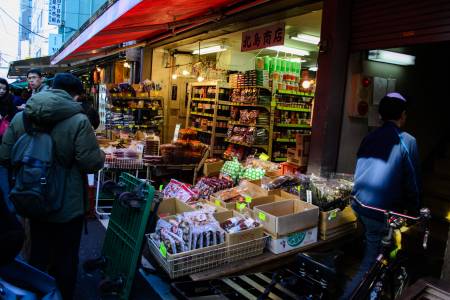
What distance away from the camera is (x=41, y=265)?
123 inches

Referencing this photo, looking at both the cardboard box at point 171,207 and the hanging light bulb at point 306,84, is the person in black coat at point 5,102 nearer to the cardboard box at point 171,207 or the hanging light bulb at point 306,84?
the cardboard box at point 171,207

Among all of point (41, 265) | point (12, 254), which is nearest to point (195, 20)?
point (41, 265)

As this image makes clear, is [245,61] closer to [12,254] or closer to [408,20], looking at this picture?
[408,20]

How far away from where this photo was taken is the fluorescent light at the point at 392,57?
17.3 ft

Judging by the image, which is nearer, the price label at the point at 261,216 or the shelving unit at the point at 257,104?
the price label at the point at 261,216

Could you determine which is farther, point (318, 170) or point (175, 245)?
point (318, 170)

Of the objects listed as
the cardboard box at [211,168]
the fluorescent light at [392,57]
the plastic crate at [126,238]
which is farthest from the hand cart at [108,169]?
the fluorescent light at [392,57]

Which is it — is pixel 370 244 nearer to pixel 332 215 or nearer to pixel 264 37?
pixel 332 215

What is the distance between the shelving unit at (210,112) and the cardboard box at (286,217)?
4781 millimetres

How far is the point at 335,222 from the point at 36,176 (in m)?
3.24

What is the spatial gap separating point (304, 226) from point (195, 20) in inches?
188

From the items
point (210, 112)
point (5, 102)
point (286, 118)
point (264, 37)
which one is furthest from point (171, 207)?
point (210, 112)

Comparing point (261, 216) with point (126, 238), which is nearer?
point (126, 238)

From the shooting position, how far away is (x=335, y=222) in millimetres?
4379
